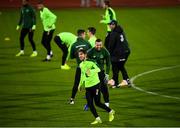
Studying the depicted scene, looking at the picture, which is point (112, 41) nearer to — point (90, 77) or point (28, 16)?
point (90, 77)

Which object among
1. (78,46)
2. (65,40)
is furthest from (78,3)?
(78,46)

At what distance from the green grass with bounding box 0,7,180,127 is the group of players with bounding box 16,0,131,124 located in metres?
0.51

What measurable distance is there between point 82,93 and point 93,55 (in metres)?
2.72

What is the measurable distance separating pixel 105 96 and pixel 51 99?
255 cm

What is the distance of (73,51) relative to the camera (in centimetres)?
2278

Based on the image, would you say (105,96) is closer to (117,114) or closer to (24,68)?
(117,114)

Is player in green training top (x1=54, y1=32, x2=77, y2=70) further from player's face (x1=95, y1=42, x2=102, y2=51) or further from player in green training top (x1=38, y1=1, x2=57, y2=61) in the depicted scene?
player's face (x1=95, y1=42, x2=102, y2=51)

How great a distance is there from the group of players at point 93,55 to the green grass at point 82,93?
514 millimetres

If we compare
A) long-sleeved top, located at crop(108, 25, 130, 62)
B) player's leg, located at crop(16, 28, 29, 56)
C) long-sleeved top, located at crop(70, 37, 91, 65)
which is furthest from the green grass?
long-sleeved top, located at crop(70, 37, 91, 65)

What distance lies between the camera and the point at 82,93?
2355cm

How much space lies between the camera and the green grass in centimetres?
2017

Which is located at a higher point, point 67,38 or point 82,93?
point 67,38

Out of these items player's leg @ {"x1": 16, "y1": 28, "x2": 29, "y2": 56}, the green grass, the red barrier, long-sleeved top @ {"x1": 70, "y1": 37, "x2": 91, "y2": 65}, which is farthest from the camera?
the red barrier

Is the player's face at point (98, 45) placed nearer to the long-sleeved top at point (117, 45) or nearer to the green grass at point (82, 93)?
the green grass at point (82, 93)
